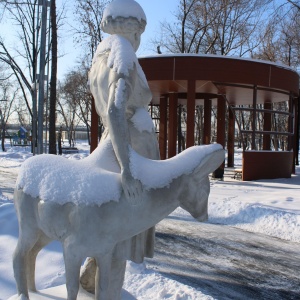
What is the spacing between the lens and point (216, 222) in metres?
8.13

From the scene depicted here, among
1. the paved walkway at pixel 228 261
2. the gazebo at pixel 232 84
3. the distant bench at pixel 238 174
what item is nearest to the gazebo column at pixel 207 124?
the gazebo at pixel 232 84

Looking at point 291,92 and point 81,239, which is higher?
point 291,92

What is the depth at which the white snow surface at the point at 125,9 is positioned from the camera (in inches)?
97.8

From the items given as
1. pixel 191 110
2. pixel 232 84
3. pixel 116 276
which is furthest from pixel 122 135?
pixel 232 84

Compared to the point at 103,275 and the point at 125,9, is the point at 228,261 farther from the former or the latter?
the point at 125,9

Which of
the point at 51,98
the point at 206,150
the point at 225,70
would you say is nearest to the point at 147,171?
the point at 206,150

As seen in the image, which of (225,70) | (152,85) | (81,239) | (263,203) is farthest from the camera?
(152,85)

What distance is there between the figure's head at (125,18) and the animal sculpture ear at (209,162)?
3.33 ft

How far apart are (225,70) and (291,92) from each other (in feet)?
12.5

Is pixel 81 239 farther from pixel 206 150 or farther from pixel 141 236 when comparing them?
pixel 206 150

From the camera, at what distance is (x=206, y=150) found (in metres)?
2.24

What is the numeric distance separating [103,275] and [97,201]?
48cm

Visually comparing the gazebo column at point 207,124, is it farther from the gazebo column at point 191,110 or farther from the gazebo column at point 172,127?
the gazebo column at point 191,110

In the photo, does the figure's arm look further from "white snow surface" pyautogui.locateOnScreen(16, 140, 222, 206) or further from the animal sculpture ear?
the animal sculpture ear
